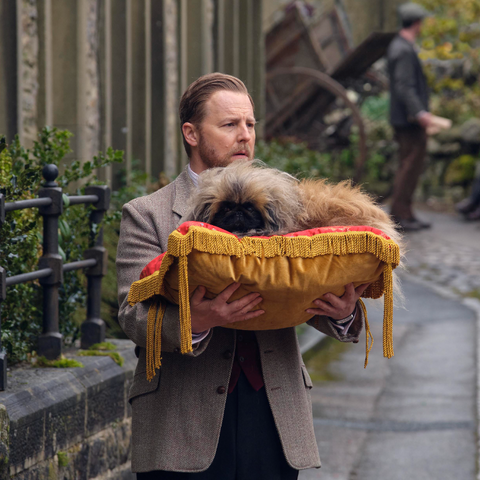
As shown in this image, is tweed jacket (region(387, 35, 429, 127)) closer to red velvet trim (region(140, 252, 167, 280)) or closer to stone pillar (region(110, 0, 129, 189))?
stone pillar (region(110, 0, 129, 189))

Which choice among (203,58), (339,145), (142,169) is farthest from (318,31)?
(142,169)

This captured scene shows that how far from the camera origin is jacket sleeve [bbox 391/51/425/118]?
1093cm

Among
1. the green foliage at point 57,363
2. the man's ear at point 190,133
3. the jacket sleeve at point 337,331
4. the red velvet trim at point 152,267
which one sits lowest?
the green foliage at point 57,363

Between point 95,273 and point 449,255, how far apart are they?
A: 7301 mm

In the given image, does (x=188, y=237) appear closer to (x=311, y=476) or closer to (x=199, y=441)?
(x=199, y=441)

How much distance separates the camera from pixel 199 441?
7.54 feet

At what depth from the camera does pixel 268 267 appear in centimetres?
201

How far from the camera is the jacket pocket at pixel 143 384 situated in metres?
2.39

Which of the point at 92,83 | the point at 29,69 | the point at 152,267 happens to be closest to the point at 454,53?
the point at 92,83

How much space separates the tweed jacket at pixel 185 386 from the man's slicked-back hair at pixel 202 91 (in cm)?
27

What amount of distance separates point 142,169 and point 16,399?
15.3ft

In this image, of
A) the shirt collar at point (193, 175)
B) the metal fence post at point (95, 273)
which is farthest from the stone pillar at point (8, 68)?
the shirt collar at point (193, 175)

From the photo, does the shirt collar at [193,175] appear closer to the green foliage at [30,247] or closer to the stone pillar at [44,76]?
the green foliage at [30,247]

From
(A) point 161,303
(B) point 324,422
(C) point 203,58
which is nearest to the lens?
(A) point 161,303
